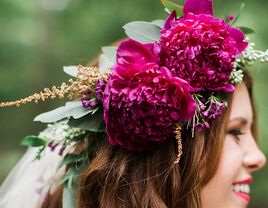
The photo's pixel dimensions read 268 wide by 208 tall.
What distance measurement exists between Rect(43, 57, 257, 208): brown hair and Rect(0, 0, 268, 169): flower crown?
0.17 ft

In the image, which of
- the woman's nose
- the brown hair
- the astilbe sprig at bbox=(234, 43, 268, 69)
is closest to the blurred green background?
the woman's nose

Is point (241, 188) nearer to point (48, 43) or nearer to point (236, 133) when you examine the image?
point (236, 133)

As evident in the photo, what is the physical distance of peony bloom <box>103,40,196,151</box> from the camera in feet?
4.89

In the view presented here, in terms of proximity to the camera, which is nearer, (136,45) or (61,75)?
(136,45)

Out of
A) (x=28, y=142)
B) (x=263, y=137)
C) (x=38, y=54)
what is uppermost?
(x=28, y=142)

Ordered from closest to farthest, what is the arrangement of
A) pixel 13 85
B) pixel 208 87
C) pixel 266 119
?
1. pixel 208 87
2. pixel 266 119
3. pixel 13 85

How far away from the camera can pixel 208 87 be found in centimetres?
159

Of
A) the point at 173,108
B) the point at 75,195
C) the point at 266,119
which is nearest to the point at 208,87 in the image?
the point at 173,108

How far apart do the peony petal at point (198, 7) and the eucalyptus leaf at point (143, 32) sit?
0.11 meters

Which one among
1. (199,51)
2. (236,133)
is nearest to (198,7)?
(199,51)

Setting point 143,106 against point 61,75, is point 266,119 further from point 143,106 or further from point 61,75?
point 143,106

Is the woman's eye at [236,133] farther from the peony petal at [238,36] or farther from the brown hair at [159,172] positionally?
the peony petal at [238,36]

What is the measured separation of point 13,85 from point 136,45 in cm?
305

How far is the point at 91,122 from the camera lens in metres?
1.64
